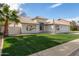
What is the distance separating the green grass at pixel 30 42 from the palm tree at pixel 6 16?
0.19m

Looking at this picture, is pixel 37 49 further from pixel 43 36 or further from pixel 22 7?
pixel 22 7

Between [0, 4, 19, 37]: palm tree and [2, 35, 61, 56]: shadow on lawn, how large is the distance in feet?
0.65

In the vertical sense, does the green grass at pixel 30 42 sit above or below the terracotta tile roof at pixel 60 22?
below

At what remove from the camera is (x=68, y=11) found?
365 centimetres

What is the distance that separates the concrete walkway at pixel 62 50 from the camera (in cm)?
350

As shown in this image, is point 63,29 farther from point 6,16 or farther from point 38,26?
point 6,16

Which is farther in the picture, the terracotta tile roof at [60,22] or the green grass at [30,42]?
the terracotta tile roof at [60,22]

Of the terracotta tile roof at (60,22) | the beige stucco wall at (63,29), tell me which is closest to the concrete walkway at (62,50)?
the beige stucco wall at (63,29)

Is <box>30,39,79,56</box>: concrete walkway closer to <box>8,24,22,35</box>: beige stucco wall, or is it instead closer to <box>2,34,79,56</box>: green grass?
<box>2,34,79,56</box>: green grass

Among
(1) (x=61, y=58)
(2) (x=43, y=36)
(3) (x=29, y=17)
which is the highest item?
(3) (x=29, y=17)

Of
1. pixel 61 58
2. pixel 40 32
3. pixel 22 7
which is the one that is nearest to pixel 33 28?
pixel 40 32

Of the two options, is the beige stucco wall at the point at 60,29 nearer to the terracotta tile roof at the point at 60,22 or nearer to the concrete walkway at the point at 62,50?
the terracotta tile roof at the point at 60,22

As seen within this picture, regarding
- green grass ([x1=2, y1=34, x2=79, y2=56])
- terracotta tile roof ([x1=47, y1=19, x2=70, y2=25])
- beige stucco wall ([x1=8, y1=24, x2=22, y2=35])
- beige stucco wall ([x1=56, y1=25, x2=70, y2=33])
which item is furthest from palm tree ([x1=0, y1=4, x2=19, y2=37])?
beige stucco wall ([x1=56, y1=25, x2=70, y2=33])

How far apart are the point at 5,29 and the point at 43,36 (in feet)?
1.83
